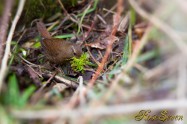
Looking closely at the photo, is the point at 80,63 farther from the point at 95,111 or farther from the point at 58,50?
the point at 95,111

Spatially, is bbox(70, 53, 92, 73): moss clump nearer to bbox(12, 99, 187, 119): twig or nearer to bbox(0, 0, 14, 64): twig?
bbox(0, 0, 14, 64): twig

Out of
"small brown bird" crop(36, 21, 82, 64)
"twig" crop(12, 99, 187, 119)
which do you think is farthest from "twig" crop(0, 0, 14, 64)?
"twig" crop(12, 99, 187, 119)

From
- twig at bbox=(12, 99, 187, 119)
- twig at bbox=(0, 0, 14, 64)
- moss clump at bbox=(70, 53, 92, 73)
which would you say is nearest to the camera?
twig at bbox=(12, 99, 187, 119)

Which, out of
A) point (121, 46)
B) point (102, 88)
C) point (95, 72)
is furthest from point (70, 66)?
point (102, 88)

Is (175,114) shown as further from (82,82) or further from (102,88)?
(82,82)

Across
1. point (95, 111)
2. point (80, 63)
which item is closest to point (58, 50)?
point (80, 63)

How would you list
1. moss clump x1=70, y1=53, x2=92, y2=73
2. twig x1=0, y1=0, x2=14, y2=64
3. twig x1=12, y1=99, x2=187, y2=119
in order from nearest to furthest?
twig x1=12, y1=99, x2=187, y2=119
twig x1=0, y1=0, x2=14, y2=64
moss clump x1=70, y1=53, x2=92, y2=73

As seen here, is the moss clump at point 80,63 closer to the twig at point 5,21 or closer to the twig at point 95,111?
the twig at point 5,21
